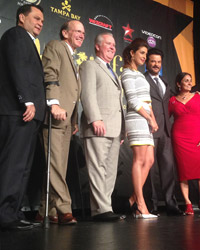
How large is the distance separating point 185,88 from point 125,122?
1195 mm

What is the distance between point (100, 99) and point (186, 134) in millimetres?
1362

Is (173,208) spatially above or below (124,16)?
below

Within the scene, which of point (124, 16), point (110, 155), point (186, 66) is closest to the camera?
point (110, 155)

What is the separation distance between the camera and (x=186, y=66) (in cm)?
537

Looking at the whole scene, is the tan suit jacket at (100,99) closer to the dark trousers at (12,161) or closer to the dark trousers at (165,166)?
the dark trousers at (12,161)

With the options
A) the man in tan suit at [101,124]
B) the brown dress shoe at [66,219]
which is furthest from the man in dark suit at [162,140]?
the brown dress shoe at [66,219]

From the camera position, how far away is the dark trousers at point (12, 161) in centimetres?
222

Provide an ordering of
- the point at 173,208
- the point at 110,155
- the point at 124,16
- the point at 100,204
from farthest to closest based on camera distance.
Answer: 1. the point at 124,16
2. the point at 173,208
3. the point at 110,155
4. the point at 100,204

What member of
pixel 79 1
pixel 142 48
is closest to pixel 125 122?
pixel 142 48

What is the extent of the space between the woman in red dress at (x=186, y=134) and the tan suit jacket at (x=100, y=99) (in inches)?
43.0

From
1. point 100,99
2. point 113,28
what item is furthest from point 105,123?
point 113,28

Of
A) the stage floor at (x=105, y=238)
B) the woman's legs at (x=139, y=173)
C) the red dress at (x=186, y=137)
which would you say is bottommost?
the stage floor at (x=105, y=238)

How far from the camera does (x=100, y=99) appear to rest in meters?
2.89

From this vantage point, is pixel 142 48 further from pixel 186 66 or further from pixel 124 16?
pixel 186 66
